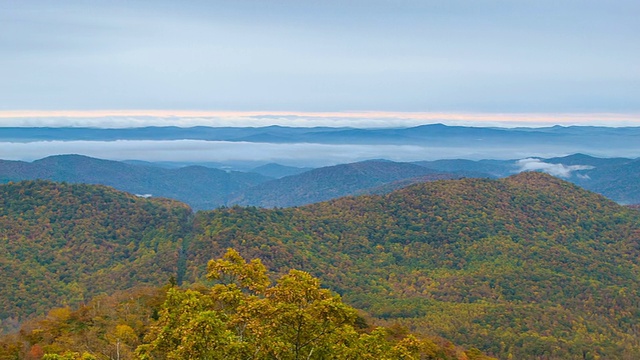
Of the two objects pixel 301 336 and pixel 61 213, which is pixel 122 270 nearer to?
pixel 61 213

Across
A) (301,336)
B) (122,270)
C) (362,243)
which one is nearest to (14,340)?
(301,336)

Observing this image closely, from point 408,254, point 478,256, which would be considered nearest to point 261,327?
point 408,254

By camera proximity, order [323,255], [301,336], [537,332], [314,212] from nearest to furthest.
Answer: [301,336] < [537,332] < [323,255] < [314,212]

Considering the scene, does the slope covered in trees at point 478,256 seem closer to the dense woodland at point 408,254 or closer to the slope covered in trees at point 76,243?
the dense woodland at point 408,254

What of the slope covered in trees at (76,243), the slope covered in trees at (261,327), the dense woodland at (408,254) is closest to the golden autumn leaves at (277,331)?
the slope covered in trees at (261,327)

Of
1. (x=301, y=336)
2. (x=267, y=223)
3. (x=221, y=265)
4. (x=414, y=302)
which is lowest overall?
(x=414, y=302)

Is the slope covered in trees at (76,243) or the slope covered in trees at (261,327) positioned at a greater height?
the slope covered in trees at (261,327)
